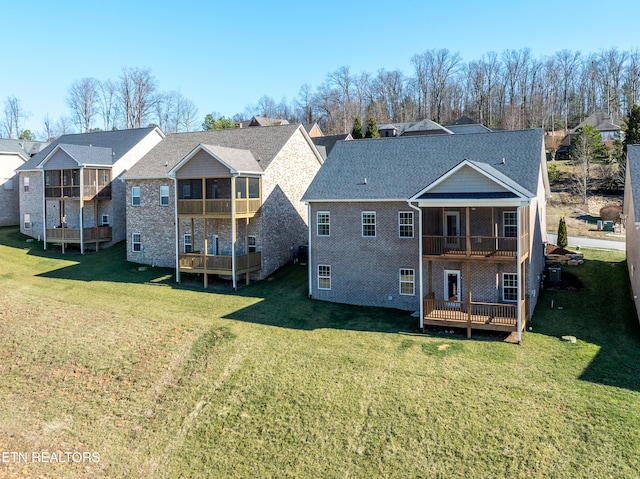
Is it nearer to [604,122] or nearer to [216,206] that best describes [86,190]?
[216,206]

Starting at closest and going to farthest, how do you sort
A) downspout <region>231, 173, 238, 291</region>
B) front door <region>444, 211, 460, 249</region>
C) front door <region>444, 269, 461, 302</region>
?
front door <region>444, 269, 461, 302</region> < front door <region>444, 211, 460, 249</region> < downspout <region>231, 173, 238, 291</region>

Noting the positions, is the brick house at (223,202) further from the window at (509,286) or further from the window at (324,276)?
the window at (509,286)

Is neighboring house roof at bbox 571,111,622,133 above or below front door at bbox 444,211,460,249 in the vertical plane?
above

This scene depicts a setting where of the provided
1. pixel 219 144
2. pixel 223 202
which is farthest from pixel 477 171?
pixel 219 144

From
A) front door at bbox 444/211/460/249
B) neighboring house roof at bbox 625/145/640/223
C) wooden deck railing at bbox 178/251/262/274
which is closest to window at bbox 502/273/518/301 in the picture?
front door at bbox 444/211/460/249

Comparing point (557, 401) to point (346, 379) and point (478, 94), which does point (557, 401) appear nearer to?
point (346, 379)

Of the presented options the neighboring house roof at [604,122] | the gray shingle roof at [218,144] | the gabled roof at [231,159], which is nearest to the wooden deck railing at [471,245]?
the gabled roof at [231,159]

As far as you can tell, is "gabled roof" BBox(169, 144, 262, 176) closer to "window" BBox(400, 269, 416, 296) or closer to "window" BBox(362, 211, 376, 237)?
"window" BBox(362, 211, 376, 237)
